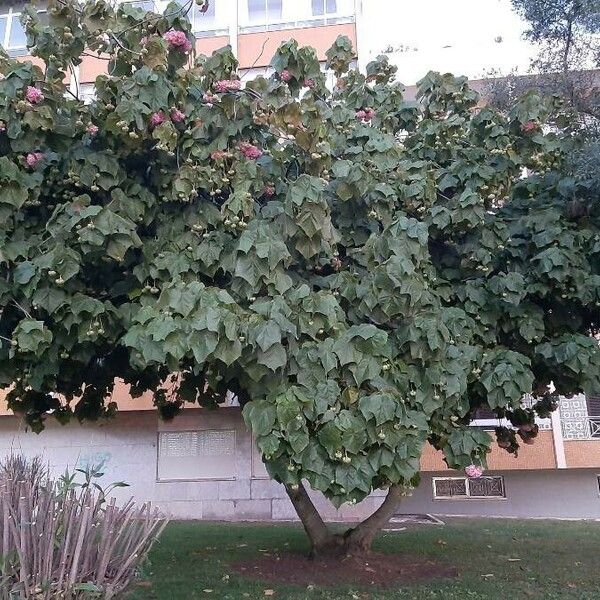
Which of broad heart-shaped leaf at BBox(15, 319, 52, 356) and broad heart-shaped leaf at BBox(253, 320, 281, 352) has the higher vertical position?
broad heart-shaped leaf at BBox(15, 319, 52, 356)

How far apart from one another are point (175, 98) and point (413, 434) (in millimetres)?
3259

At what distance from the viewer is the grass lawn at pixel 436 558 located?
6.17 m

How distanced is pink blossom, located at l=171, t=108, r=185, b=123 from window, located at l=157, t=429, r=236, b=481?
944 cm

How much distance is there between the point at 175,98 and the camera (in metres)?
5.56

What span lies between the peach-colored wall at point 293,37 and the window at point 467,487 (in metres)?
9.40

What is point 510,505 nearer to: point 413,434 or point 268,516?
point 268,516

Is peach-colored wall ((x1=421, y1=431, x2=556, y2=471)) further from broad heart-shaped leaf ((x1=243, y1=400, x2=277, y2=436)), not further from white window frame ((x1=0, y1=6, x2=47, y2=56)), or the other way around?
white window frame ((x1=0, y1=6, x2=47, y2=56))

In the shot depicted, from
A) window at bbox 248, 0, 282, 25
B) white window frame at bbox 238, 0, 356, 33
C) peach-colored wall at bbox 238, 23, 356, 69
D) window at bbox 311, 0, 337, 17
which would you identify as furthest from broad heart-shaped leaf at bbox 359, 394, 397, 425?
window at bbox 248, 0, 282, 25

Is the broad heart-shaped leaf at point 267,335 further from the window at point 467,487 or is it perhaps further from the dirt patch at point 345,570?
the window at point 467,487

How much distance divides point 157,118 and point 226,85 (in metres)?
0.77

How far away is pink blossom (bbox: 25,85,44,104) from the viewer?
5.26m

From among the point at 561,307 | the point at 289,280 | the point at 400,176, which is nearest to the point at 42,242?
the point at 289,280

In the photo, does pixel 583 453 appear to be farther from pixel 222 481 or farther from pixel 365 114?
pixel 365 114


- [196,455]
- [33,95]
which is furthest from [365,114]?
[196,455]
